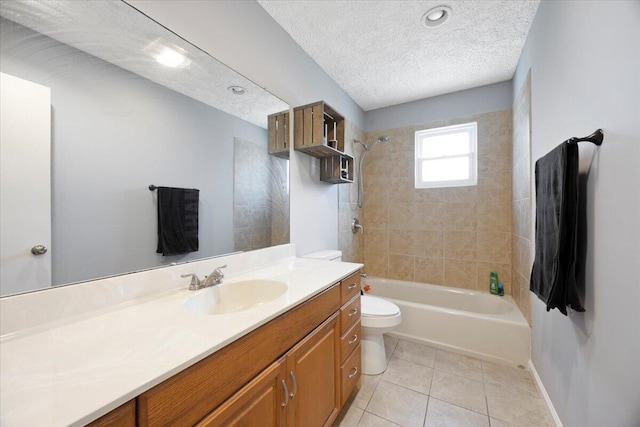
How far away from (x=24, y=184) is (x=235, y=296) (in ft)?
2.78

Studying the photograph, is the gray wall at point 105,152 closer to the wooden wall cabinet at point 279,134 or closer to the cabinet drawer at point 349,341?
the wooden wall cabinet at point 279,134

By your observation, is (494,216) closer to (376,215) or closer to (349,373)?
(376,215)

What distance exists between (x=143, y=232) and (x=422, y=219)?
106 inches

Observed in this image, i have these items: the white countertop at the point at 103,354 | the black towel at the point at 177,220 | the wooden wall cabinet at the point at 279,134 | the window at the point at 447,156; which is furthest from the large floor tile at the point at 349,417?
the window at the point at 447,156

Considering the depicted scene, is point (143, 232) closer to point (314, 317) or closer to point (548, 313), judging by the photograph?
point (314, 317)

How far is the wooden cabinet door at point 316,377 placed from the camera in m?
Answer: 0.98

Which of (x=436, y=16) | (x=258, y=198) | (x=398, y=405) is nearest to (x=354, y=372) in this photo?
(x=398, y=405)

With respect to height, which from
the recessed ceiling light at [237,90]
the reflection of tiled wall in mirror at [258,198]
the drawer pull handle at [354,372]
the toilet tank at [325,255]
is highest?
the recessed ceiling light at [237,90]

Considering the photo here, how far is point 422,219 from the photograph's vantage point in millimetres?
2863

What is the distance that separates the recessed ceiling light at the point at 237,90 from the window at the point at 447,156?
7.18 ft

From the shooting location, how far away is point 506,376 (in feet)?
5.91

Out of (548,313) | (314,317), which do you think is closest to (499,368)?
(548,313)

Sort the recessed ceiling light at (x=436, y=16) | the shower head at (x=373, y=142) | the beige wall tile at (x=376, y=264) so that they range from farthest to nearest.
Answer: the beige wall tile at (x=376, y=264), the shower head at (x=373, y=142), the recessed ceiling light at (x=436, y=16)

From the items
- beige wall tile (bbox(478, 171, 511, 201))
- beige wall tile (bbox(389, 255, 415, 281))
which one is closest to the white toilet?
beige wall tile (bbox(389, 255, 415, 281))
